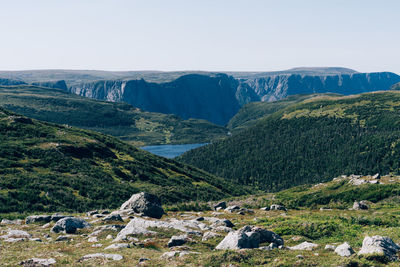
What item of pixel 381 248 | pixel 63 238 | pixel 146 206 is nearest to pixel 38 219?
pixel 63 238

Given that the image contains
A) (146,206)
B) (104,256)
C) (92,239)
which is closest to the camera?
(104,256)

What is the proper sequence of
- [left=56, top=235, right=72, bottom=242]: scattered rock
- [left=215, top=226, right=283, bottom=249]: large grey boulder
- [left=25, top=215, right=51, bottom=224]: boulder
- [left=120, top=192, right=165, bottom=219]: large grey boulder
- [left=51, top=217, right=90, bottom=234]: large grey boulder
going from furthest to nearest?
[left=120, top=192, right=165, bottom=219]: large grey boulder, [left=25, top=215, right=51, bottom=224]: boulder, [left=51, top=217, right=90, bottom=234]: large grey boulder, [left=56, top=235, right=72, bottom=242]: scattered rock, [left=215, top=226, right=283, bottom=249]: large grey boulder

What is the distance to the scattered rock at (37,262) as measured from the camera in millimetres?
26016

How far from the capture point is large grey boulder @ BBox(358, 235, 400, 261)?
24.6 meters

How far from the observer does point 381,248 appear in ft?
81.9

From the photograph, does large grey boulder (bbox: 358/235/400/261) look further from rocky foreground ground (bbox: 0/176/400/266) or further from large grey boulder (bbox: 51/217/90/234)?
large grey boulder (bbox: 51/217/90/234)

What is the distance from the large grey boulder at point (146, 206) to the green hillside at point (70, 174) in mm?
33573

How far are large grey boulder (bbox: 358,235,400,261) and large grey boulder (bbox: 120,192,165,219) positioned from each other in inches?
1474

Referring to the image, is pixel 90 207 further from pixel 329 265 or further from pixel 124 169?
pixel 329 265

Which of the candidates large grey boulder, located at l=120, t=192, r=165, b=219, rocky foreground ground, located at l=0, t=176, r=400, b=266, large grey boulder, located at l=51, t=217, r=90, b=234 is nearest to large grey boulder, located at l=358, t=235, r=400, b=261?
rocky foreground ground, located at l=0, t=176, r=400, b=266

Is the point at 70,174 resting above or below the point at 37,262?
below

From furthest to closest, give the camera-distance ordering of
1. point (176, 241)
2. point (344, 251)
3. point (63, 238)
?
point (63, 238), point (176, 241), point (344, 251)

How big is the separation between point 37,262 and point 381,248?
25.8 meters

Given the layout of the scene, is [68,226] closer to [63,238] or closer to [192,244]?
[63,238]
